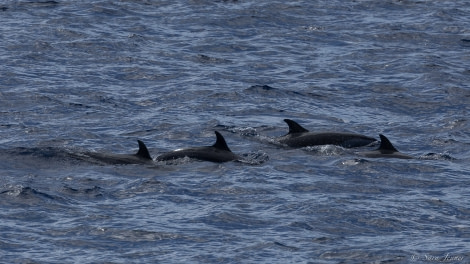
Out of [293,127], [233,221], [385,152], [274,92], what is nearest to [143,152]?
[293,127]

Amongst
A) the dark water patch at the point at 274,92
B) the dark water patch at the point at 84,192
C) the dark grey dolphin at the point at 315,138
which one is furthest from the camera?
the dark water patch at the point at 274,92

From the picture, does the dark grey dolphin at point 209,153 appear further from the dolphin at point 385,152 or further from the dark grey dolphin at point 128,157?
the dolphin at point 385,152

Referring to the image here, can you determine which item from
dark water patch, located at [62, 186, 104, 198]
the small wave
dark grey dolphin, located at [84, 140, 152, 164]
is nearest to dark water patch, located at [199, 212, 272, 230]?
dark water patch, located at [62, 186, 104, 198]

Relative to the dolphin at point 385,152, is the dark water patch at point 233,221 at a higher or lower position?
higher

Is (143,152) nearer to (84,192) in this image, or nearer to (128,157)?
(128,157)

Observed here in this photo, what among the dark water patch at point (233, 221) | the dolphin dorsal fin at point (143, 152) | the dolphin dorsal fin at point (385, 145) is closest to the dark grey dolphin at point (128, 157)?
the dolphin dorsal fin at point (143, 152)

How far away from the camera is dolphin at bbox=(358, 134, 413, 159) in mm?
24405

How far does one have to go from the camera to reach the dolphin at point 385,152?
24405 mm

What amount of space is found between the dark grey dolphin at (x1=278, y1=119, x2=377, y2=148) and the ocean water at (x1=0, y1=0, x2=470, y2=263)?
0.38 meters

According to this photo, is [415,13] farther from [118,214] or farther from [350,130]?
[118,214]

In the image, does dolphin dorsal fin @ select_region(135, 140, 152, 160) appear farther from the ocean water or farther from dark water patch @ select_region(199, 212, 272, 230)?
dark water patch @ select_region(199, 212, 272, 230)

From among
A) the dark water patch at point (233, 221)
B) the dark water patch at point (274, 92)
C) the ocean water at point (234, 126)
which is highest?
the dark water patch at point (233, 221)

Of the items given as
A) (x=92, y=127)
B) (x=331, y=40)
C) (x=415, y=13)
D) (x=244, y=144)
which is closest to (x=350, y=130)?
(x=244, y=144)

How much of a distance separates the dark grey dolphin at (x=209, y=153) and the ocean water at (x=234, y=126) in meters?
0.31
